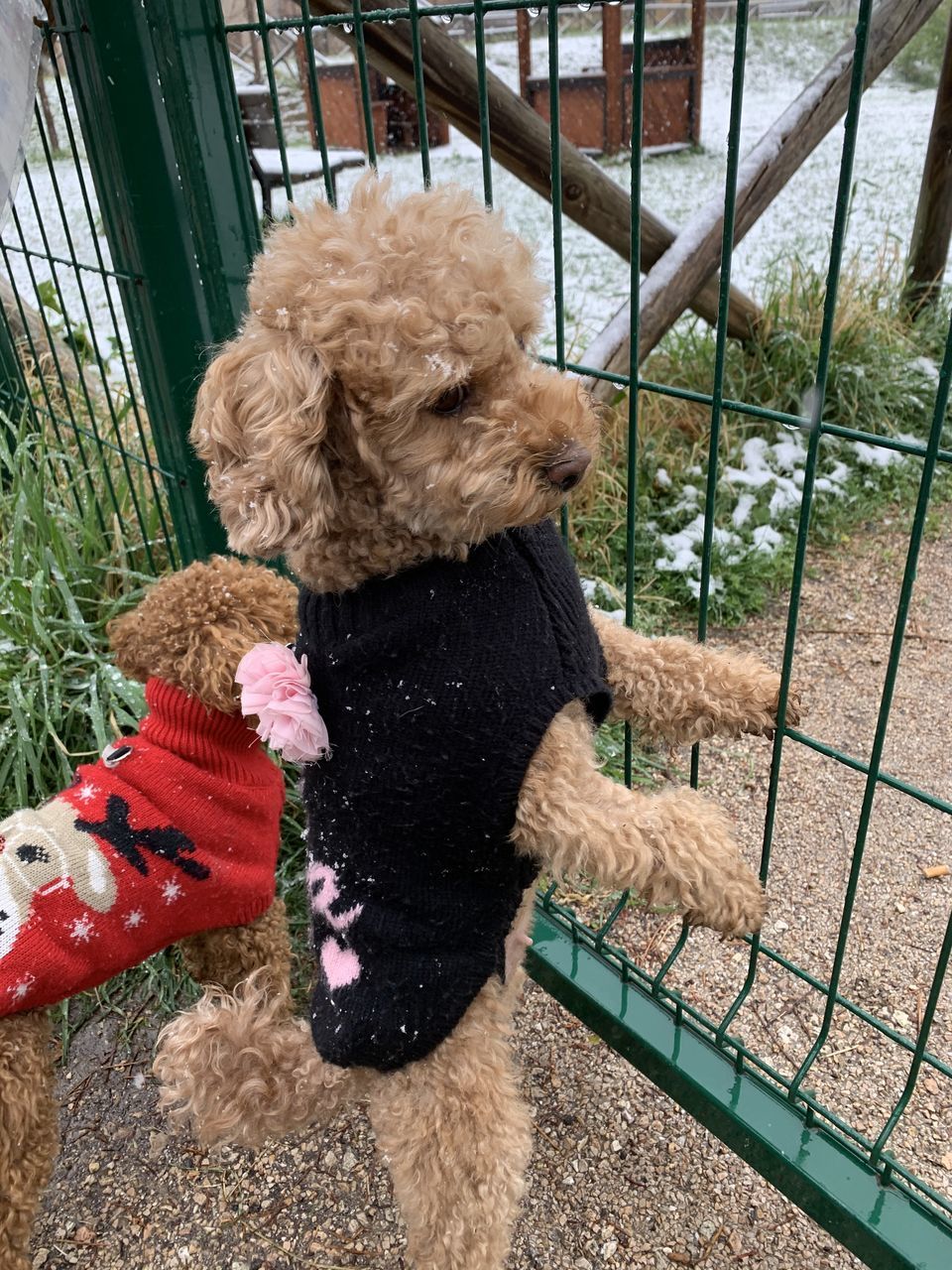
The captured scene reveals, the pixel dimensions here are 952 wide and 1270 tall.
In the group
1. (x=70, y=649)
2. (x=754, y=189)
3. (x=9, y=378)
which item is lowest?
(x=70, y=649)

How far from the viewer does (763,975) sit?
7.53 ft

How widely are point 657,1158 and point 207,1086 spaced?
1016 mm

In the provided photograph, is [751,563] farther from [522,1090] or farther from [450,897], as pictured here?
[450,897]

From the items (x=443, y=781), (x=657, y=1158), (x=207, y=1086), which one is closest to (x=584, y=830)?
(x=443, y=781)

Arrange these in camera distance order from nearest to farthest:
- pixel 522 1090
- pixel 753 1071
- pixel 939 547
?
1. pixel 753 1071
2. pixel 522 1090
3. pixel 939 547

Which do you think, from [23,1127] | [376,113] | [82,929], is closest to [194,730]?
[82,929]

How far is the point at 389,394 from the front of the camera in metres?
1.27

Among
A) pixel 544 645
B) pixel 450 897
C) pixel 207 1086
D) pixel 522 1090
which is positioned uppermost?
pixel 544 645

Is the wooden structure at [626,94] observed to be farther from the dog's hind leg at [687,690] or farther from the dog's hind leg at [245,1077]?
the dog's hind leg at [245,1077]

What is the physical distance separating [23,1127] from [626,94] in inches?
426

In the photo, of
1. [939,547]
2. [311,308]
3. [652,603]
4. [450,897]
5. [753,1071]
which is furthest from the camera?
[939,547]

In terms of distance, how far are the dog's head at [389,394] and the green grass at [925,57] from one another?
8.46 meters

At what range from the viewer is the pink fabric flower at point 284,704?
143 centimetres

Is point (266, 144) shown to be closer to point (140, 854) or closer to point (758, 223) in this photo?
point (758, 223)
